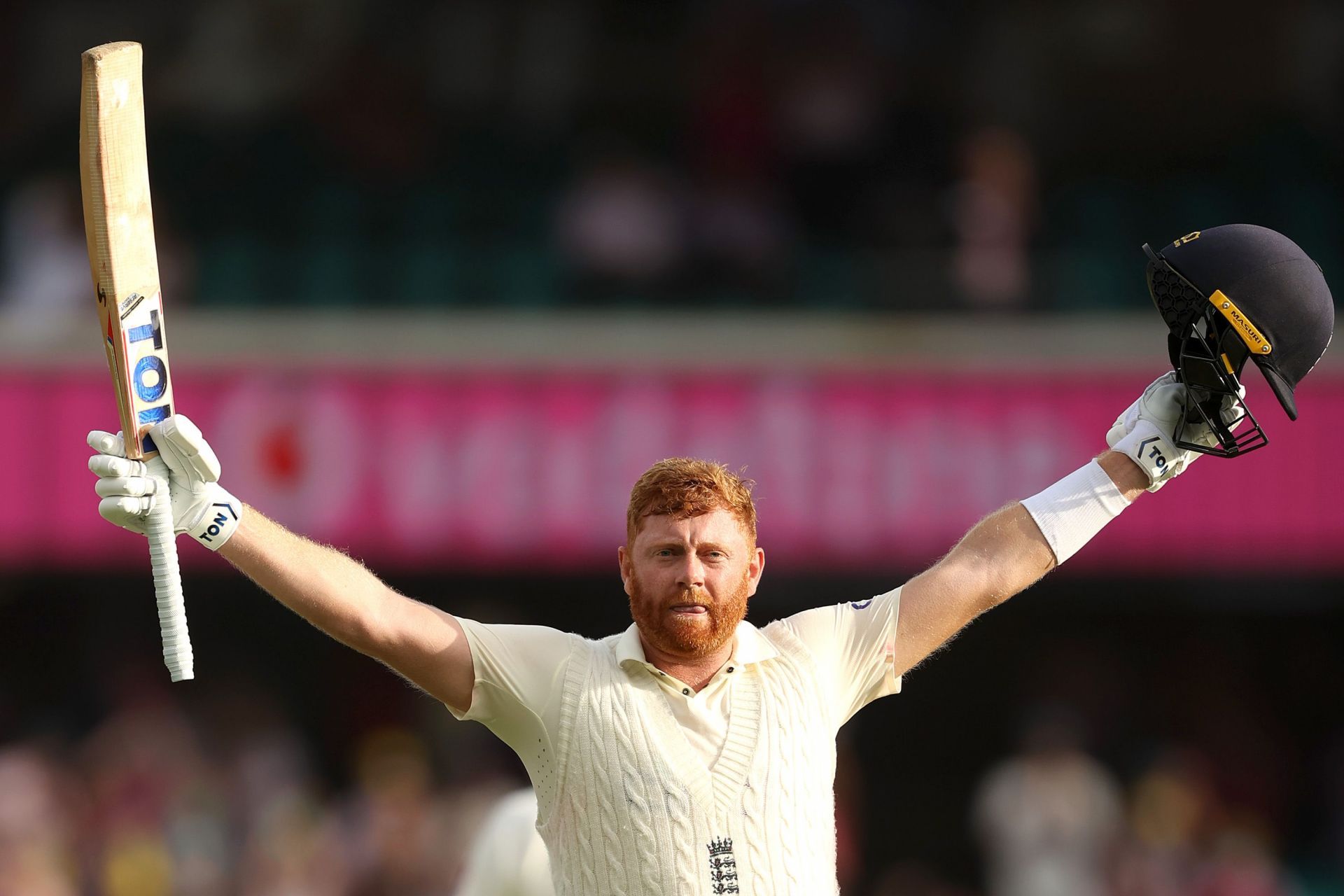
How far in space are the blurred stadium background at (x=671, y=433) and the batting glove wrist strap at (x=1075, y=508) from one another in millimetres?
5782

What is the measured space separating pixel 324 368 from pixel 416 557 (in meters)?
1.21

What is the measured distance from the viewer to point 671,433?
10.9 m

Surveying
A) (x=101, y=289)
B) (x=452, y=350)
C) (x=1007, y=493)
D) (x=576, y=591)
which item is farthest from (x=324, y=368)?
(x=101, y=289)

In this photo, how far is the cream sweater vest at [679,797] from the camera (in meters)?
4.14

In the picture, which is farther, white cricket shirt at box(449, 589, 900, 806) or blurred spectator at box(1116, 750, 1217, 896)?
blurred spectator at box(1116, 750, 1217, 896)

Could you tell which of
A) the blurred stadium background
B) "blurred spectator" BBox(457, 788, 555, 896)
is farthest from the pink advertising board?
"blurred spectator" BBox(457, 788, 555, 896)

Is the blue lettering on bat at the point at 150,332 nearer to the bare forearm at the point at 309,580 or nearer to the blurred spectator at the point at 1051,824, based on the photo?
the bare forearm at the point at 309,580

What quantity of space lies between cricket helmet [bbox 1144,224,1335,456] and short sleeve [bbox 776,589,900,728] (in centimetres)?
91

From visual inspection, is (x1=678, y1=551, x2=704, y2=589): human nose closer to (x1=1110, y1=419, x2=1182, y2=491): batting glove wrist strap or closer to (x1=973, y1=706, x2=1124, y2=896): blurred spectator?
(x1=1110, y1=419, x2=1182, y2=491): batting glove wrist strap

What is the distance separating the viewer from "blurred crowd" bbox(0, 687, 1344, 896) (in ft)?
32.6

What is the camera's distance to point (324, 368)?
10.9 m

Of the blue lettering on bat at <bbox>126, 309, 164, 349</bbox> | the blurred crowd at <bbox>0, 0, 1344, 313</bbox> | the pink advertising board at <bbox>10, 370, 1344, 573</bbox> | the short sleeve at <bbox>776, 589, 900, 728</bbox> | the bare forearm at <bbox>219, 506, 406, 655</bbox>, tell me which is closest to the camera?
the bare forearm at <bbox>219, 506, 406, 655</bbox>

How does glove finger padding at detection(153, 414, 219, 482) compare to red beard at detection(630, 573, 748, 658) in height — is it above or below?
above

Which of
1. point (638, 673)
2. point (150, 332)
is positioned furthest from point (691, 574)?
point (150, 332)
